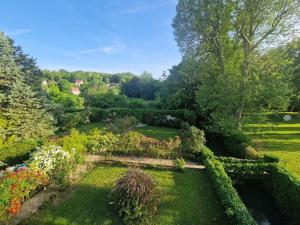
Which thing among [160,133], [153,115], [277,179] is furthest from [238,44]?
[277,179]

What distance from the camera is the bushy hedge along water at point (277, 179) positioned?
758cm

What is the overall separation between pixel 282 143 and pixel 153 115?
1315 centimetres

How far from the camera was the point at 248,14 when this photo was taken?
15867 mm

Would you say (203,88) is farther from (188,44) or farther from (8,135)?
(8,135)

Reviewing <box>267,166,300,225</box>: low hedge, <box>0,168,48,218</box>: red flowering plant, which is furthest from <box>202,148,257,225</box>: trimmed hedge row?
<box>0,168,48,218</box>: red flowering plant

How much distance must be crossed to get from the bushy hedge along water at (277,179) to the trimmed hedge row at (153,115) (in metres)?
13.1

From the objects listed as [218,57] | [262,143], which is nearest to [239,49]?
[218,57]

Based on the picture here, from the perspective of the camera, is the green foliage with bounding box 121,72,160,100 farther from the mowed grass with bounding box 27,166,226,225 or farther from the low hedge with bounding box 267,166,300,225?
the low hedge with bounding box 267,166,300,225

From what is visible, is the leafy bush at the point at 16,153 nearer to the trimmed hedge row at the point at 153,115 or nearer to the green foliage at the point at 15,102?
the green foliage at the point at 15,102

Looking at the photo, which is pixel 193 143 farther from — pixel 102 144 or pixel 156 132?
pixel 156 132

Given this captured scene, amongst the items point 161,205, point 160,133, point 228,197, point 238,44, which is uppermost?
point 238,44

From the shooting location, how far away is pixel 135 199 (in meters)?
6.63

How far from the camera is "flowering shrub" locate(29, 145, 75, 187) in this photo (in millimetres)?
8141

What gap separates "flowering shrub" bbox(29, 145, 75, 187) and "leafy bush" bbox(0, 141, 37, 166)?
3.90 metres
